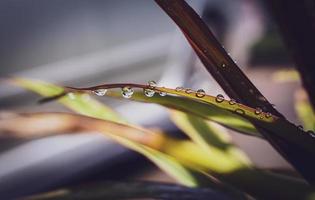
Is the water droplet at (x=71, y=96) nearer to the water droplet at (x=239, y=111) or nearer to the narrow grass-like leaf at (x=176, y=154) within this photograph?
the narrow grass-like leaf at (x=176, y=154)

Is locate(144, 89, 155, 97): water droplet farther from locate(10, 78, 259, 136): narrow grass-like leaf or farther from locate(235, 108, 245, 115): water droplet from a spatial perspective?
locate(235, 108, 245, 115): water droplet

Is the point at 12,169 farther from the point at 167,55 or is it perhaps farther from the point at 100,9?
the point at 167,55

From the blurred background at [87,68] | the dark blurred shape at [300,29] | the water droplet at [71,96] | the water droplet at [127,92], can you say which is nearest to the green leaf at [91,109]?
the water droplet at [71,96]

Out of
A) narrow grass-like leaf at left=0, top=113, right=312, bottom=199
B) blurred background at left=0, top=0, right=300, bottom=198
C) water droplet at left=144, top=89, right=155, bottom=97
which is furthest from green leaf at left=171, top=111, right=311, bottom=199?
blurred background at left=0, top=0, right=300, bottom=198

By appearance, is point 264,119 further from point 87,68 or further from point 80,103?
point 87,68

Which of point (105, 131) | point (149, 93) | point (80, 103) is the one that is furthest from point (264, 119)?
point (80, 103)

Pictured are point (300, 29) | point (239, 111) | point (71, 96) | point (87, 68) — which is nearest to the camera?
point (239, 111)

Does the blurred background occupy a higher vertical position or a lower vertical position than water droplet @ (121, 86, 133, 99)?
higher

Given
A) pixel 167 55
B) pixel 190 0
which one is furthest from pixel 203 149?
pixel 190 0
